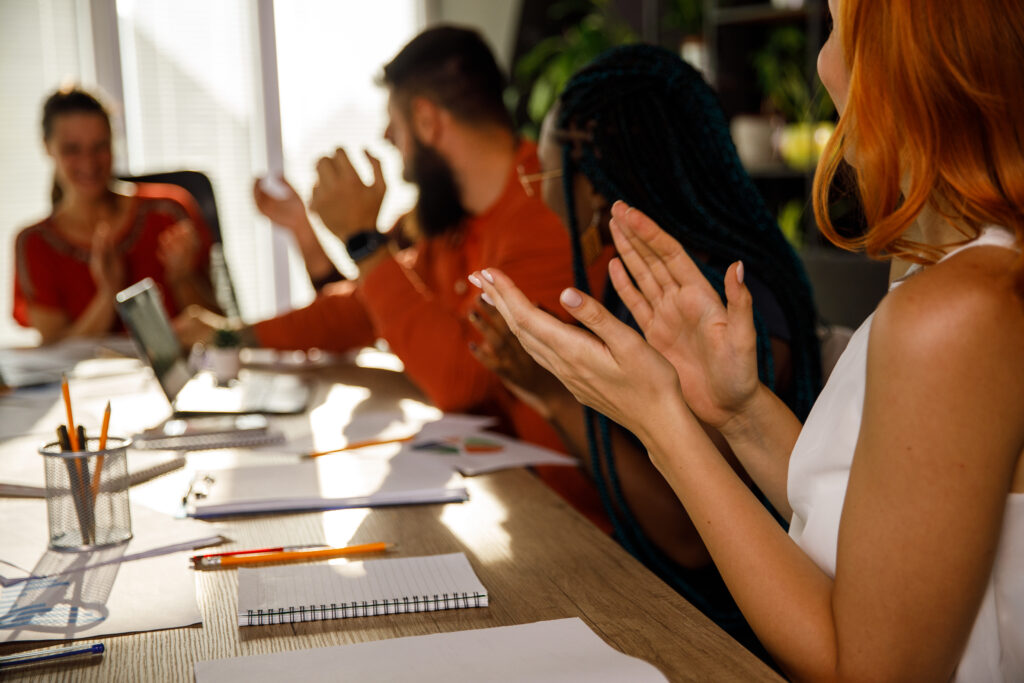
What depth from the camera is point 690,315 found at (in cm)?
88

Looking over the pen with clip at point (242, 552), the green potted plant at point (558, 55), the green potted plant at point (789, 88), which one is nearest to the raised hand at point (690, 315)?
the pen with clip at point (242, 552)

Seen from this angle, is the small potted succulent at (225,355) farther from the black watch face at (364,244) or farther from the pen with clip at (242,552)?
the pen with clip at (242,552)

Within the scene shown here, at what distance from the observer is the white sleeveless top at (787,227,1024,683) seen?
67 centimetres

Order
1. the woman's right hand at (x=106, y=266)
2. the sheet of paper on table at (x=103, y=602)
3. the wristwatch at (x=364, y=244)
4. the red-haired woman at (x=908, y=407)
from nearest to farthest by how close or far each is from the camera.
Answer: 1. the red-haired woman at (x=908, y=407)
2. the sheet of paper on table at (x=103, y=602)
3. the wristwatch at (x=364, y=244)
4. the woman's right hand at (x=106, y=266)

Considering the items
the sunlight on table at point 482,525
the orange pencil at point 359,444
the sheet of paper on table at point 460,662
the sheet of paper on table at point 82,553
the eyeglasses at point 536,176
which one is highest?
the eyeglasses at point 536,176

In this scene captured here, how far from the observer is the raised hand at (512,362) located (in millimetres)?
1235

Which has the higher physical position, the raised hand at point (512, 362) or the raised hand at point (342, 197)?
the raised hand at point (342, 197)

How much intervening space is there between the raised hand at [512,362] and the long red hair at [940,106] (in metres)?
0.61

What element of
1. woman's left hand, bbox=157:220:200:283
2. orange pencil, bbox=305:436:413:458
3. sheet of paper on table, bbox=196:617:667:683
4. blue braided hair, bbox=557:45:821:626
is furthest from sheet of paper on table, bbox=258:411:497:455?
woman's left hand, bbox=157:220:200:283

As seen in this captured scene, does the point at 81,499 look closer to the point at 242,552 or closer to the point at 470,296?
the point at 242,552

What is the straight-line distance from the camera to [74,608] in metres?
0.77

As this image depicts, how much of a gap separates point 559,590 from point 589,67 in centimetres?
80

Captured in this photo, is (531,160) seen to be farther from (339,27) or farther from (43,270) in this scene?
(339,27)

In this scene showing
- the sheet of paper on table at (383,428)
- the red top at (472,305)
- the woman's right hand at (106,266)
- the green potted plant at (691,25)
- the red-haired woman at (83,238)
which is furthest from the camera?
the green potted plant at (691,25)
